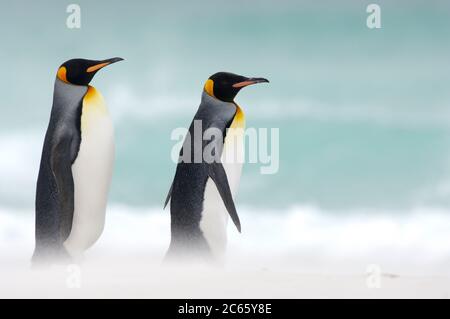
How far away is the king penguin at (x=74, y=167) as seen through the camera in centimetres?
506

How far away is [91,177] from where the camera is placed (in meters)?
5.20

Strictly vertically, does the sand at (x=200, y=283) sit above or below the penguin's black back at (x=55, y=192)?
below

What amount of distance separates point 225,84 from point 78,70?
1031 mm

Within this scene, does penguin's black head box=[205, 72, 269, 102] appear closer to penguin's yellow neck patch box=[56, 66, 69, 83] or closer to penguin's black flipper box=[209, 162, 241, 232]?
penguin's black flipper box=[209, 162, 241, 232]

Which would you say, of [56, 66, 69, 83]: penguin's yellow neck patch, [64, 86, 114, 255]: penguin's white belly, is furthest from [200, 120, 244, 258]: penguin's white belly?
[56, 66, 69, 83]: penguin's yellow neck patch

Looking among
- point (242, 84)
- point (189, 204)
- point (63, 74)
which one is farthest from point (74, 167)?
point (242, 84)

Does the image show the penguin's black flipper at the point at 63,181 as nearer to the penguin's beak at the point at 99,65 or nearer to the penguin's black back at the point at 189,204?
the penguin's beak at the point at 99,65

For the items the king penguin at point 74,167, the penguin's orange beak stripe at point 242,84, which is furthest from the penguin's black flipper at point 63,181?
the penguin's orange beak stripe at point 242,84

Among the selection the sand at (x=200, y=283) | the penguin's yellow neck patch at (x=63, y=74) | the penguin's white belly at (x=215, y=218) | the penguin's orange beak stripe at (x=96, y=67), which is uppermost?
the penguin's orange beak stripe at (x=96, y=67)

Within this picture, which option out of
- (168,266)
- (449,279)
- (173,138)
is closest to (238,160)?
(173,138)

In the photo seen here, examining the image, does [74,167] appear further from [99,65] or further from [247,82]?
[247,82]

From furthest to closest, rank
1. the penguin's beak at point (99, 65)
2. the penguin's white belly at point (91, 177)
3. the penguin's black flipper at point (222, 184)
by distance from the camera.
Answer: the penguin's beak at point (99, 65) < the penguin's white belly at point (91, 177) < the penguin's black flipper at point (222, 184)

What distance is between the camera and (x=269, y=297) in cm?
415

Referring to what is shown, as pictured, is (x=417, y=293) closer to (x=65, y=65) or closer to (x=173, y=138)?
(x=173, y=138)
